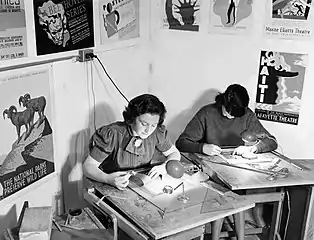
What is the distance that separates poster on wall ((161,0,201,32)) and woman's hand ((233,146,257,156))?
95 centimetres

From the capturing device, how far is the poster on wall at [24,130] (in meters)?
2.00

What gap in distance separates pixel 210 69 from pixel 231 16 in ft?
1.23

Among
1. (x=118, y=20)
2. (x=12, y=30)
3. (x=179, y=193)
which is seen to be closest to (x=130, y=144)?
(x=179, y=193)

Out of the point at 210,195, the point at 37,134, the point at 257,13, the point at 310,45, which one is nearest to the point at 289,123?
the point at 310,45

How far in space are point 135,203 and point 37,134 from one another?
723 mm

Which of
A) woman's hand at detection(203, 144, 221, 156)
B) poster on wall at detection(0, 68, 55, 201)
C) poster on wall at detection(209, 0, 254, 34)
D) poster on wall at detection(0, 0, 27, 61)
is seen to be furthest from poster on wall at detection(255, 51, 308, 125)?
poster on wall at detection(0, 0, 27, 61)

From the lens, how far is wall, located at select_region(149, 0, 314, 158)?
2600mm

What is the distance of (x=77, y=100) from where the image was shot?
2.43 metres

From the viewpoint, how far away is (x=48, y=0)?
2.10 metres

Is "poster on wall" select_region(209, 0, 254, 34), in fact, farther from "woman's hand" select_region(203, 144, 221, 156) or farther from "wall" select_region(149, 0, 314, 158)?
"woman's hand" select_region(203, 144, 221, 156)

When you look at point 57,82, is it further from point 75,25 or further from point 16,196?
point 16,196

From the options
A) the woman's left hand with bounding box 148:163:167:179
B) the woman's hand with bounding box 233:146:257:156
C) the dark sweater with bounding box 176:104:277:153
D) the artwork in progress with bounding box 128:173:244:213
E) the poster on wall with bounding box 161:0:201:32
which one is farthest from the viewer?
the poster on wall with bounding box 161:0:201:32

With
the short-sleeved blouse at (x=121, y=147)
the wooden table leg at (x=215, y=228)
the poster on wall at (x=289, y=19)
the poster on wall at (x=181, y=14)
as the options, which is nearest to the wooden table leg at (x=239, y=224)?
the wooden table leg at (x=215, y=228)

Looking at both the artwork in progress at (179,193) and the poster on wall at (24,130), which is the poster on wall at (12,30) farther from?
the artwork in progress at (179,193)
